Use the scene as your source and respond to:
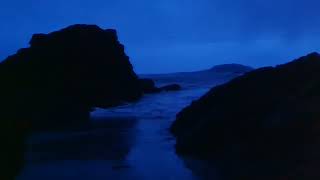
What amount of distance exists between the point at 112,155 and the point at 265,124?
3.72 meters

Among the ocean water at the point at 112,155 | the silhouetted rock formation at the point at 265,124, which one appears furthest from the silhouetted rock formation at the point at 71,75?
the silhouetted rock formation at the point at 265,124

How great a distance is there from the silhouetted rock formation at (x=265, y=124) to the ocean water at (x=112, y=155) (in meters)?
0.65

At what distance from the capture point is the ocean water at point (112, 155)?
10.2 m

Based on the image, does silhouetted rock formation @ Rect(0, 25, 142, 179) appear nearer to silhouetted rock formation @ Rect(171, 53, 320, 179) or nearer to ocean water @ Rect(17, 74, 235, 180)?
ocean water @ Rect(17, 74, 235, 180)

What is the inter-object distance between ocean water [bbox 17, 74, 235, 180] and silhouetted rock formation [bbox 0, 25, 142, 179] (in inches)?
70.2

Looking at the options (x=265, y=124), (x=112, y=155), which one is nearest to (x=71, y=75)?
(x=112, y=155)

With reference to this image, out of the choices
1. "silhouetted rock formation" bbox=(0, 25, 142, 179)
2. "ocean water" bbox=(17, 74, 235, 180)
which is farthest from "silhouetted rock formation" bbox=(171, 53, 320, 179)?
"silhouetted rock formation" bbox=(0, 25, 142, 179)

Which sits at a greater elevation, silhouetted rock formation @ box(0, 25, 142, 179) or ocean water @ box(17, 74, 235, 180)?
silhouetted rock formation @ box(0, 25, 142, 179)

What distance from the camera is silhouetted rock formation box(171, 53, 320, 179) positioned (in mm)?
8883

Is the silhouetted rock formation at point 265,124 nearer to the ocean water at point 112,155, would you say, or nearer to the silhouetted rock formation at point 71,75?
the ocean water at point 112,155

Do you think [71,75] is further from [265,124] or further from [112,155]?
[265,124]

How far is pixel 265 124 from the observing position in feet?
34.0

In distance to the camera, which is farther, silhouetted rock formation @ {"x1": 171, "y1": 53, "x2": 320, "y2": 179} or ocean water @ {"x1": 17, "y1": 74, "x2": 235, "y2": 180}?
ocean water @ {"x1": 17, "y1": 74, "x2": 235, "y2": 180}

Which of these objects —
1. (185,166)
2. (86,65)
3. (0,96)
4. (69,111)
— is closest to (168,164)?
(185,166)
